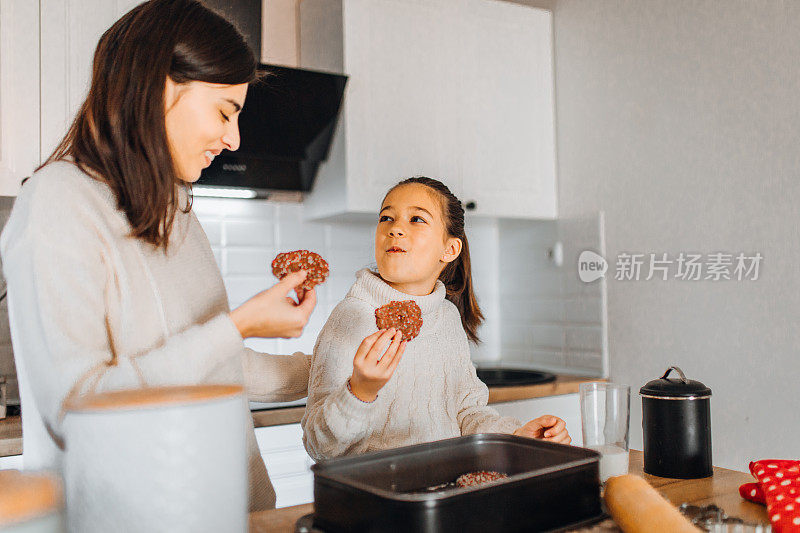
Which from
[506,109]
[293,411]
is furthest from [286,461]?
[506,109]

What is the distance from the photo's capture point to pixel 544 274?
113 inches

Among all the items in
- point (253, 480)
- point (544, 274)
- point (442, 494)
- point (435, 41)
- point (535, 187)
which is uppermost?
point (435, 41)

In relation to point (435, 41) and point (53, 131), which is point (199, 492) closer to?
point (53, 131)

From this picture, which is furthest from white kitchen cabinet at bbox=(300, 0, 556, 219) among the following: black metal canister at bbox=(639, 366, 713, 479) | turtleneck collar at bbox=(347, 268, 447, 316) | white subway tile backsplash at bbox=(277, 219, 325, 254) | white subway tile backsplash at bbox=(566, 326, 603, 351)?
black metal canister at bbox=(639, 366, 713, 479)

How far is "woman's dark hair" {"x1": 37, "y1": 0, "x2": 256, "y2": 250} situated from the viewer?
0.87 m

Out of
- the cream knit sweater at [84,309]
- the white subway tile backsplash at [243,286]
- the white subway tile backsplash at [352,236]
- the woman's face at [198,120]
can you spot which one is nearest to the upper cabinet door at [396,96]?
the white subway tile backsplash at [352,236]

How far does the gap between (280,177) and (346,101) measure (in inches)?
14.5

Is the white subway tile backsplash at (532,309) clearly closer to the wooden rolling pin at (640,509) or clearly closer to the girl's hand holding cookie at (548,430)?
the girl's hand holding cookie at (548,430)

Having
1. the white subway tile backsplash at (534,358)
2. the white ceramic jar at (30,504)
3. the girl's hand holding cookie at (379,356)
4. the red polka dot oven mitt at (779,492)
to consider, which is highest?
the girl's hand holding cookie at (379,356)

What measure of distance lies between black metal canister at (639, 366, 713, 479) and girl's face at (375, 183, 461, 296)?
57 centimetres

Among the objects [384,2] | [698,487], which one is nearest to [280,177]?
[384,2]

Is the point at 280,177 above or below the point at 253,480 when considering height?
above

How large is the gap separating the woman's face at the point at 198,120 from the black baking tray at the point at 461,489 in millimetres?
490

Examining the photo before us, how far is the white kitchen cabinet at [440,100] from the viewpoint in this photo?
234 cm
